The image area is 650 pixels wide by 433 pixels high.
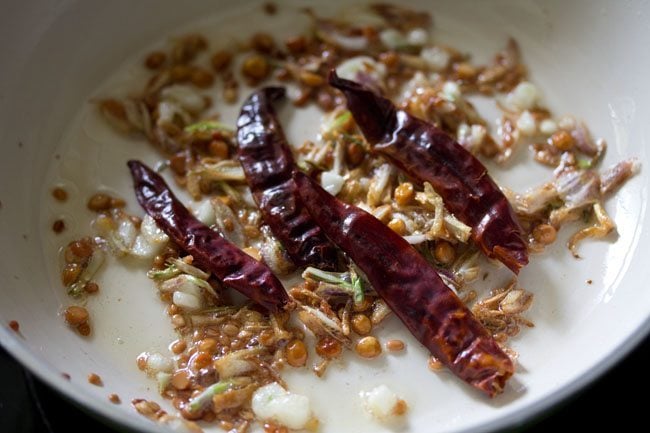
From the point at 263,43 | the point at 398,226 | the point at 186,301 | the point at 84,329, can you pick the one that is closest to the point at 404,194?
the point at 398,226

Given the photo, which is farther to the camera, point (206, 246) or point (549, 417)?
point (206, 246)

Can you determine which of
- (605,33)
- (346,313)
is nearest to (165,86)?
(346,313)

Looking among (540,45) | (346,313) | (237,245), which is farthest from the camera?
(540,45)

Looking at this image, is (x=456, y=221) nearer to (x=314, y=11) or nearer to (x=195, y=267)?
(x=195, y=267)

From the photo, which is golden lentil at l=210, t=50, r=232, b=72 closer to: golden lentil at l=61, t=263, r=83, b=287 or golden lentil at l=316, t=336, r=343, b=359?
golden lentil at l=61, t=263, r=83, b=287

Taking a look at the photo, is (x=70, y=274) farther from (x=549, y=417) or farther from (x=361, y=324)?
(x=549, y=417)

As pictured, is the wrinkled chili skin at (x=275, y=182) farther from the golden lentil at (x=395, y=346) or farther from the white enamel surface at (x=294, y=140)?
the golden lentil at (x=395, y=346)

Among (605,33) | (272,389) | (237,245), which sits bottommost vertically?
(272,389)
